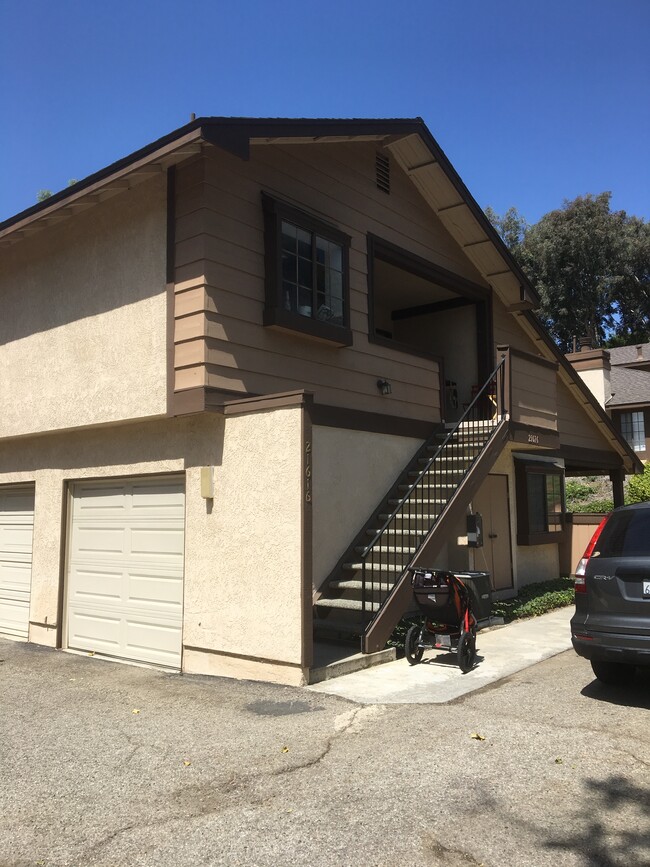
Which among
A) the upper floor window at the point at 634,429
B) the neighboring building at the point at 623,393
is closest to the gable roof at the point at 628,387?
the neighboring building at the point at 623,393

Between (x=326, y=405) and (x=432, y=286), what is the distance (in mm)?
4754

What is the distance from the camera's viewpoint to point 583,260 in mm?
42438

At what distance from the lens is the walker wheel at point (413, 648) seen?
7.49 meters

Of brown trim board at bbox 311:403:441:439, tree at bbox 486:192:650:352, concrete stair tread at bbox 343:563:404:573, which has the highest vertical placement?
tree at bbox 486:192:650:352

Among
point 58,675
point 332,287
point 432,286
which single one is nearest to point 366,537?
point 332,287

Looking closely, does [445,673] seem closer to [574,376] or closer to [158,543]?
[158,543]

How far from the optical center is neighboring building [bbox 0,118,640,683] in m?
7.45

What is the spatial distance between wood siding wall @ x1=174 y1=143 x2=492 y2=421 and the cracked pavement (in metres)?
3.62

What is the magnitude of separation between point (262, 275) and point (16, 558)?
613cm

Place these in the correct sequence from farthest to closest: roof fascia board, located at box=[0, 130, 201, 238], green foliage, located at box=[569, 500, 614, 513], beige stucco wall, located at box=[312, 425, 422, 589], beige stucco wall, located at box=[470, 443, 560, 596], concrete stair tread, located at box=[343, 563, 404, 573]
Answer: green foliage, located at box=[569, 500, 614, 513]
beige stucco wall, located at box=[470, 443, 560, 596]
beige stucco wall, located at box=[312, 425, 422, 589]
concrete stair tread, located at box=[343, 563, 404, 573]
roof fascia board, located at box=[0, 130, 201, 238]

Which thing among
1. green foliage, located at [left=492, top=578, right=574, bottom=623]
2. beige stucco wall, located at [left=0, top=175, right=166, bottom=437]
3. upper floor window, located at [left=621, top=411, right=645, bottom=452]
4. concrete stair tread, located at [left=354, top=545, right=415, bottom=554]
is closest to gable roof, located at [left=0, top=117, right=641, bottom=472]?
beige stucco wall, located at [left=0, top=175, right=166, bottom=437]

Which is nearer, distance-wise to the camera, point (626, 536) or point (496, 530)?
point (626, 536)

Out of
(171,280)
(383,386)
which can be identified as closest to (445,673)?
(383,386)

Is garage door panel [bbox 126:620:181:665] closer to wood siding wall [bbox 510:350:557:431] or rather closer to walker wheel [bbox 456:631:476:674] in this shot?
walker wheel [bbox 456:631:476:674]
